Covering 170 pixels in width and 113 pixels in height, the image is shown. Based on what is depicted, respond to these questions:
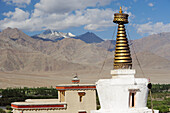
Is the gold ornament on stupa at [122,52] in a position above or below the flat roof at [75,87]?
above

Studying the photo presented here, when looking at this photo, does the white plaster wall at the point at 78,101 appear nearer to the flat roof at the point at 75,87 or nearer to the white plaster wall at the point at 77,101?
the white plaster wall at the point at 77,101

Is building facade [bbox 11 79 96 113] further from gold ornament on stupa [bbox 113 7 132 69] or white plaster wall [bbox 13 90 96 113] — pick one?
gold ornament on stupa [bbox 113 7 132 69]

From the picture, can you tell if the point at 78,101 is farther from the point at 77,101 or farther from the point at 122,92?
the point at 122,92

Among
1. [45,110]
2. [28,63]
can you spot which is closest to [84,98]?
[45,110]

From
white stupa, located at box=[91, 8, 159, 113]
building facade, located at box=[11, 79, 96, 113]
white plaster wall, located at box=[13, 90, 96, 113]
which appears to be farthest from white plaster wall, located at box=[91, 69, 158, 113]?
white plaster wall, located at box=[13, 90, 96, 113]

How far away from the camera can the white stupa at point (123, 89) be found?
14.8 m

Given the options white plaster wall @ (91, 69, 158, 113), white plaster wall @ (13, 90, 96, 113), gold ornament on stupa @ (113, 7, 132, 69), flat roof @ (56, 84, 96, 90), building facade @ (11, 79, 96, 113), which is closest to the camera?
white plaster wall @ (91, 69, 158, 113)

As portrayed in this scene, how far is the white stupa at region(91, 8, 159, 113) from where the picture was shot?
584 inches

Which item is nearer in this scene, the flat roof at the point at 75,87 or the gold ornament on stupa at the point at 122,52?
the gold ornament on stupa at the point at 122,52

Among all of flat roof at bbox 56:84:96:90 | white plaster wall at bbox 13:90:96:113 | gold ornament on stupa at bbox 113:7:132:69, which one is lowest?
white plaster wall at bbox 13:90:96:113

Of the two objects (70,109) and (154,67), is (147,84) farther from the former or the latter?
(154,67)

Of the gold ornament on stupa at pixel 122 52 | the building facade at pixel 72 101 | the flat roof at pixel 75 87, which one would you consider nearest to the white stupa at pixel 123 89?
the gold ornament on stupa at pixel 122 52

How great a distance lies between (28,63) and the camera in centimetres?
18275

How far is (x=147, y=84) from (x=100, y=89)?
2.23m
